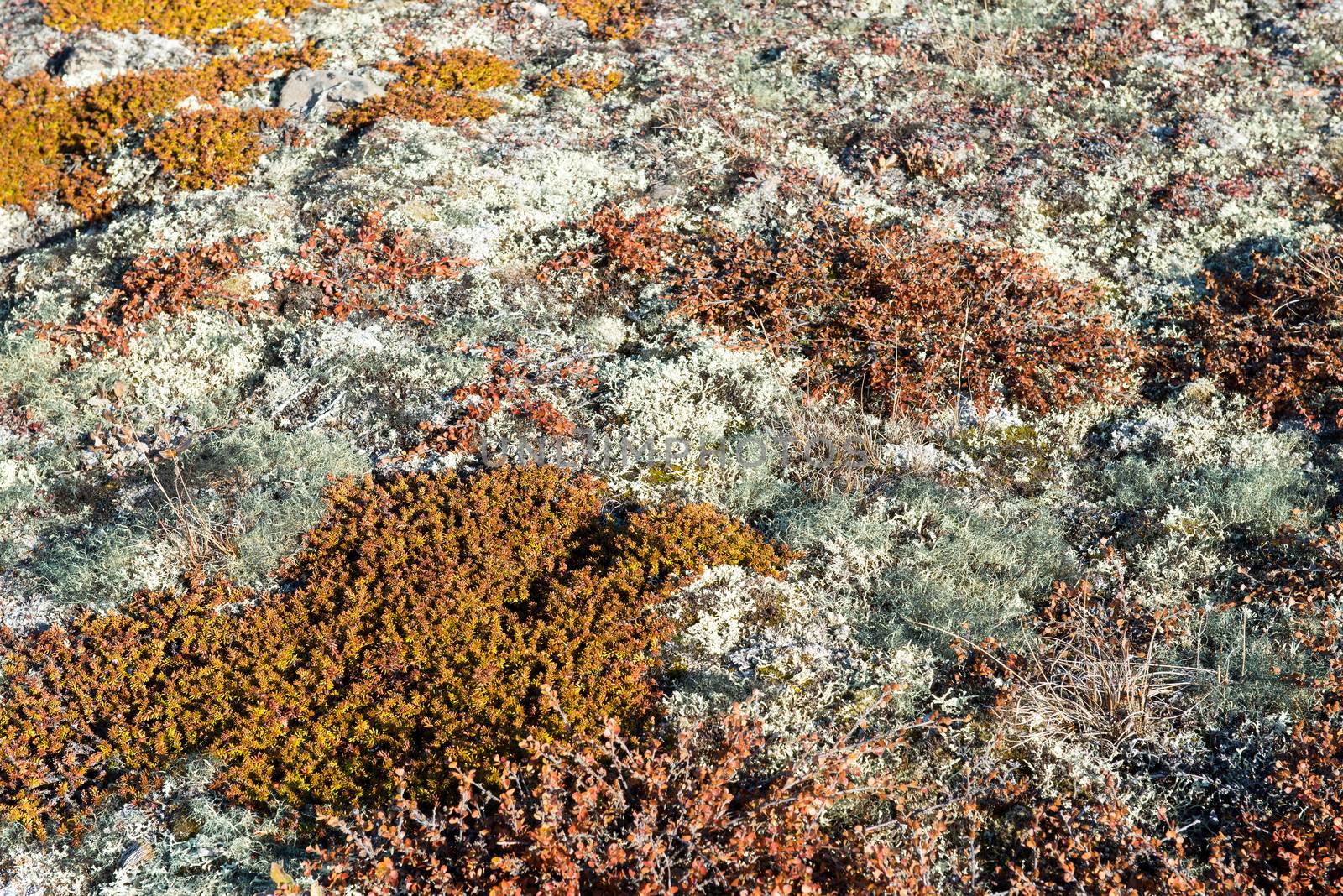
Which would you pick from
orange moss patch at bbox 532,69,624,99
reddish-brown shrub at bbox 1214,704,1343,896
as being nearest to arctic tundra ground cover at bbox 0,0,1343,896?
reddish-brown shrub at bbox 1214,704,1343,896

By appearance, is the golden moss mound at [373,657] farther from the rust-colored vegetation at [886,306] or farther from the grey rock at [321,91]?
the grey rock at [321,91]

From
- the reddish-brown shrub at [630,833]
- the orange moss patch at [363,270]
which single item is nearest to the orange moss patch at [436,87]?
the orange moss patch at [363,270]

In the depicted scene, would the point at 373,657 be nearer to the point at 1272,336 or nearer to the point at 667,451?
the point at 667,451

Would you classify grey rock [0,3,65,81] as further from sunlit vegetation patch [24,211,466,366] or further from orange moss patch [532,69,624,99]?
orange moss patch [532,69,624,99]

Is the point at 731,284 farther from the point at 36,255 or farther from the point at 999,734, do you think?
the point at 36,255

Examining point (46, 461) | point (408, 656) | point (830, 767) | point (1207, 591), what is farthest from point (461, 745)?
point (1207, 591)

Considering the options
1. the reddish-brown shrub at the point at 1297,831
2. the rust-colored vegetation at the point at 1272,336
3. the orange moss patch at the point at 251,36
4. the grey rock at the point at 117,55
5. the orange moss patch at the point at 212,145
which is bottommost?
the reddish-brown shrub at the point at 1297,831
